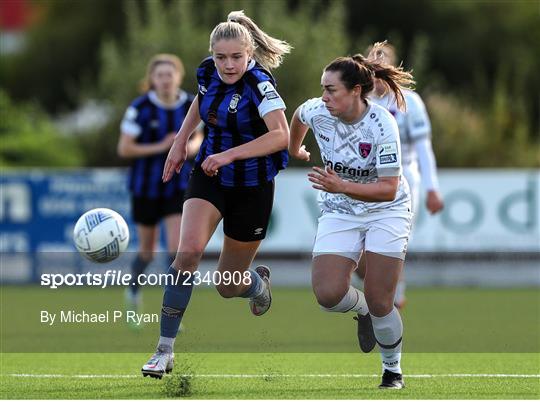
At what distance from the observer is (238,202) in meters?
7.74

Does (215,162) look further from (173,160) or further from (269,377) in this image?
(269,377)

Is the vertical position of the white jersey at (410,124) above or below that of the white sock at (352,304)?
above

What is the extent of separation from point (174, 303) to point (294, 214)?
10290mm

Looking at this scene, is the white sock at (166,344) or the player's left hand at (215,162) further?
the white sock at (166,344)

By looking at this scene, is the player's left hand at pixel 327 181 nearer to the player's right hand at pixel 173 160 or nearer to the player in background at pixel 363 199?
the player in background at pixel 363 199

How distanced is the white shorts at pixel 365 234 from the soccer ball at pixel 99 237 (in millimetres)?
1316

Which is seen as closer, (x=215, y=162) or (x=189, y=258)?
(x=215, y=162)

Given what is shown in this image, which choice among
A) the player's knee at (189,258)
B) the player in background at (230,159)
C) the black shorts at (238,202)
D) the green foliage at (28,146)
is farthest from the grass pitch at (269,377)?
the green foliage at (28,146)

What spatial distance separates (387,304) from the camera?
288 inches

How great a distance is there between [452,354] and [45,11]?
4010 centimetres

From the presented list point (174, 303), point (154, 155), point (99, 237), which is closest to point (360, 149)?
point (174, 303)

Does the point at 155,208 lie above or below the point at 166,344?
above

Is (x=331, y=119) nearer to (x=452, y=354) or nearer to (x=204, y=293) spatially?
(x=452, y=354)

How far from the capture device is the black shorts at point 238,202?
7.60 m
